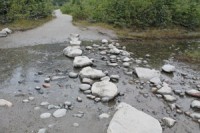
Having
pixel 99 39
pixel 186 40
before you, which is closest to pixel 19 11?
pixel 99 39

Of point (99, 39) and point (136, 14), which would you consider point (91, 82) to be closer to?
point (99, 39)

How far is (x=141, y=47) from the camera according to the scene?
12000mm

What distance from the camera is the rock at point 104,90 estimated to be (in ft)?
22.4

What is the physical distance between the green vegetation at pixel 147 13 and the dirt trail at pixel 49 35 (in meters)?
1.50

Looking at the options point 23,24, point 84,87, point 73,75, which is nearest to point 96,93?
point 84,87

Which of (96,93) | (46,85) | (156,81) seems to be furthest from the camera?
(156,81)

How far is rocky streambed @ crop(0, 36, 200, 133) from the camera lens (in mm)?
5660

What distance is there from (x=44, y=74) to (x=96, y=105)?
2562mm

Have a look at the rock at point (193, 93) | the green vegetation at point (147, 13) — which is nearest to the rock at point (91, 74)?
the rock at point (193, 93)

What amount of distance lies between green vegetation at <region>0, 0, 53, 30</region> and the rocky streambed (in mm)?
4636

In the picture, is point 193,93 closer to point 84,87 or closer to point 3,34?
point 84,87

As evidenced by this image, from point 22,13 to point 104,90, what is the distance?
1091 cm

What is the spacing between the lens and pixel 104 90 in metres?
6.95

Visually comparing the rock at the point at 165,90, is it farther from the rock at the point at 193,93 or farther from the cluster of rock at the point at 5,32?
the cluster of rock at the point at 5,32
